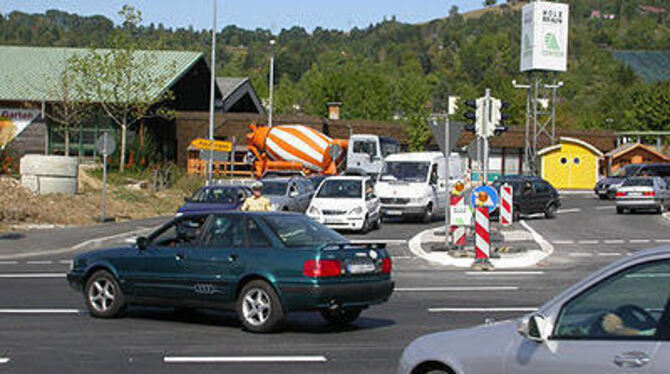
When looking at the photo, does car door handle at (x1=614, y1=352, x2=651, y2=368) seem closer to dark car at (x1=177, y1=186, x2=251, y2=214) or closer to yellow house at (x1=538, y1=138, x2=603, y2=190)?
dark car at (x1=177, y1=186, x2=251, y2=214)

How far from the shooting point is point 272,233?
12.3 metres

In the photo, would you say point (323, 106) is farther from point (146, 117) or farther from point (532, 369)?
point (532, 369)

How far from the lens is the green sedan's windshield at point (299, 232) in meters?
12.4

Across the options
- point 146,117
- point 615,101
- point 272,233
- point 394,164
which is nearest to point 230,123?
point 146,117

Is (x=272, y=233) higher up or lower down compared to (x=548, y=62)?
lower down

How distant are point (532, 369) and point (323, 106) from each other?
118 metres

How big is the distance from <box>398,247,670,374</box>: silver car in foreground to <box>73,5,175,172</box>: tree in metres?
43.7

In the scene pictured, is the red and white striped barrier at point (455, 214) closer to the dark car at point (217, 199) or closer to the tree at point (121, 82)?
the dark car at point (217, 199)

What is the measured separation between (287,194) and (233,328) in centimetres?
1985

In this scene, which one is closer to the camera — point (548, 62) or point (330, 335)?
point (330, 335)

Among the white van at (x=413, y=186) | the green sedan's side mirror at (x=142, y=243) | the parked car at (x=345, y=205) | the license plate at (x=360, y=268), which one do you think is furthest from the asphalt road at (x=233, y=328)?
the white van at (x=413, y=186)

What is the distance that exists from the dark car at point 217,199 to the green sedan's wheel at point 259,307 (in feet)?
55.4

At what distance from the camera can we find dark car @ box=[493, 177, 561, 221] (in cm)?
3800

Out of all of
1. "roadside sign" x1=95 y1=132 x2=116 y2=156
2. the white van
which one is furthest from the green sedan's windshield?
the white van
